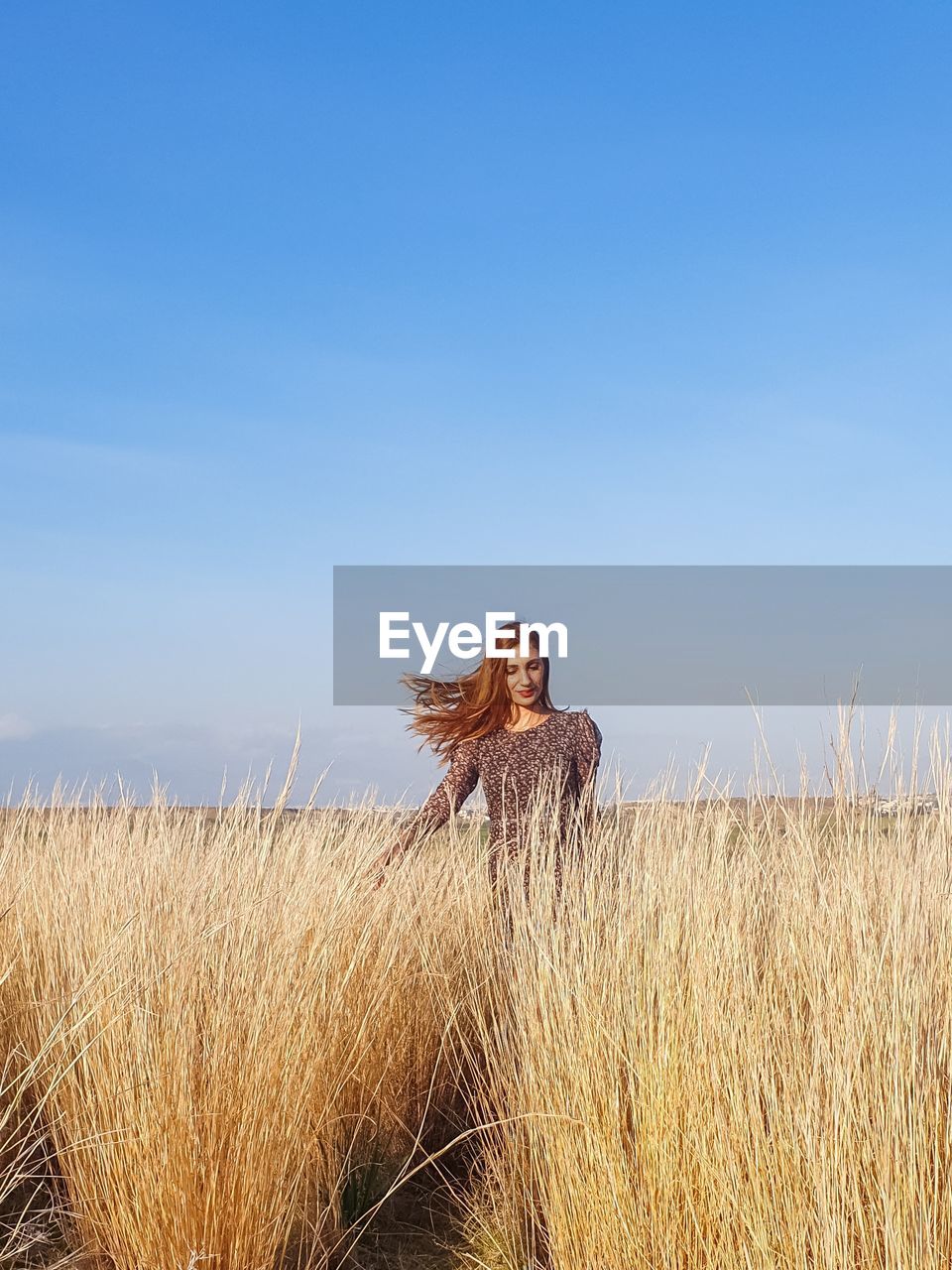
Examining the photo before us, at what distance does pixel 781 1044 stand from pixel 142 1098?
1300mm

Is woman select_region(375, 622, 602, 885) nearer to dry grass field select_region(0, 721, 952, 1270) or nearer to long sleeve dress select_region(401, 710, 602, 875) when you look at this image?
long sleeve dress select_region(401, 710, 602, 875)

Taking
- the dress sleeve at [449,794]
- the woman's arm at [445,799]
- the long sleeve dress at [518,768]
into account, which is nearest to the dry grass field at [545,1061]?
the woman's arm at [445,799]

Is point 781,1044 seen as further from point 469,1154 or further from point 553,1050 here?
point 469,1154

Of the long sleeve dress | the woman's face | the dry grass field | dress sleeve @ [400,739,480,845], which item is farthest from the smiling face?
the dry grass field

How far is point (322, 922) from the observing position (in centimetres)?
283

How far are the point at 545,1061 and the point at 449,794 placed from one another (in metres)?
1.48

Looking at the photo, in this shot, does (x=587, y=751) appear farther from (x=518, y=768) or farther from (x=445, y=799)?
(x=445, y=799)

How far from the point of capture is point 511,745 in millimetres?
3982

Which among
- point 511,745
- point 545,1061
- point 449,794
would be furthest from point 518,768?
point 545,1061

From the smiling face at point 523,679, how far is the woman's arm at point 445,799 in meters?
0.23

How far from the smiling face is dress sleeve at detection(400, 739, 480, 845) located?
231mm

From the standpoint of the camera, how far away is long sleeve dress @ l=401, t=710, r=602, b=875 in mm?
3840

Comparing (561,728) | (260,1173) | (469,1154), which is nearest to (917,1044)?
(260,1173)

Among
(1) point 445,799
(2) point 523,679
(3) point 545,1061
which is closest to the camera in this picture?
(3) point 545,1061
